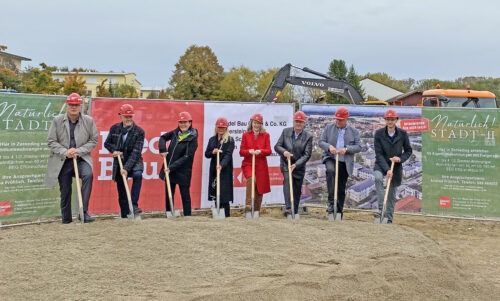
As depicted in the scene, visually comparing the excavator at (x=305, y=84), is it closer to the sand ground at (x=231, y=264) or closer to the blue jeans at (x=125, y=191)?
the blue jeans at (x=125, y=191)

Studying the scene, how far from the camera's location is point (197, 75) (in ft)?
168

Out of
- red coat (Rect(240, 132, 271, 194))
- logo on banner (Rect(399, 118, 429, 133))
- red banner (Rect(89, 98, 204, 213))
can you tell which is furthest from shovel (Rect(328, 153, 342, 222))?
red banner (Rect(89, 98, 204, 213))

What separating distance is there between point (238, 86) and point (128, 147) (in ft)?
153

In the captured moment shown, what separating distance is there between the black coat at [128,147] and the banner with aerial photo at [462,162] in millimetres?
4528

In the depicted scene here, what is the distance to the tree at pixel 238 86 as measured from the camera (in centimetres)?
5119

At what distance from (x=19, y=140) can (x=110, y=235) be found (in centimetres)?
260

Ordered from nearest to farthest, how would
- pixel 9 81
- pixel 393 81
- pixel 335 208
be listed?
1. pixel 335 208
2. pixel 9 81
3. pixel 393 81

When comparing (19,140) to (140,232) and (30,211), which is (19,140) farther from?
(140,232)

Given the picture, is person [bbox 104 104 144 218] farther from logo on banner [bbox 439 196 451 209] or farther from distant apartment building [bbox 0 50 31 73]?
distant apartment building [bbox 0 50 31 73]

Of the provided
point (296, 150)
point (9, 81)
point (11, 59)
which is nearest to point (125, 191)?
point (296, 150)

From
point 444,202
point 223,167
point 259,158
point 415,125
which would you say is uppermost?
point 415,125

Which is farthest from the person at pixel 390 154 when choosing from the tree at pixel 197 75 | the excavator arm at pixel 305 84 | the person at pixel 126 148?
the tree at pixel 197 75

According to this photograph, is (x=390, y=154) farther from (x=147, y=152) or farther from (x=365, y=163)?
(x=147, y=152)

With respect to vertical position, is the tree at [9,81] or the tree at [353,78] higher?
the tree at [353,78]
